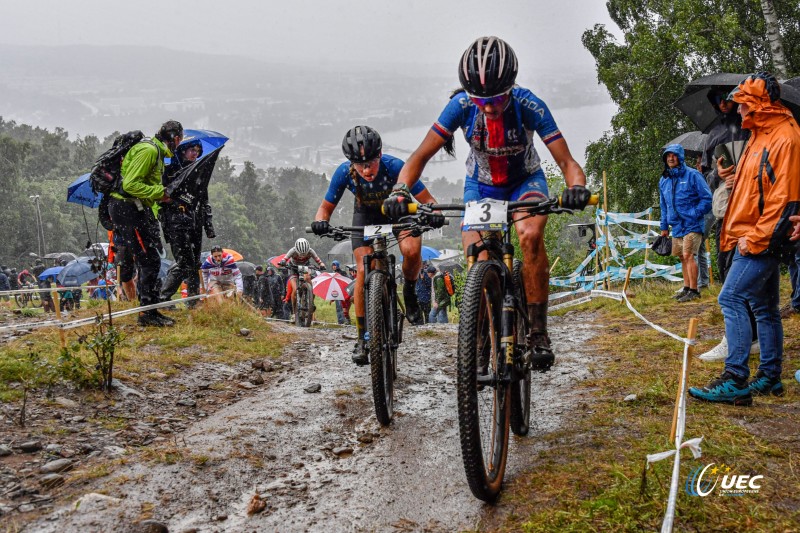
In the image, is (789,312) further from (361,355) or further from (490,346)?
(490,346)

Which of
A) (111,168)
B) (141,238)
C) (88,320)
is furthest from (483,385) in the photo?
(111,168)

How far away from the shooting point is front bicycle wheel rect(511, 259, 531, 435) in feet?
12.1

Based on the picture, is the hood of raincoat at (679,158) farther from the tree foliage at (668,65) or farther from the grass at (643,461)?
the tree foliage at (668,65)

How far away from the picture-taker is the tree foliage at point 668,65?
67.6 feet

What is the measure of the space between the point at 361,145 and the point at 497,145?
1524 millimetres

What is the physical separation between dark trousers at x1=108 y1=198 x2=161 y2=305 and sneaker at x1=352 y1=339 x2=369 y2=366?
351cm

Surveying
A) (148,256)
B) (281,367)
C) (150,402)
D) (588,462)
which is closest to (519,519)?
(588,462)

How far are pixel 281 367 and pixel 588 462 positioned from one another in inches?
170

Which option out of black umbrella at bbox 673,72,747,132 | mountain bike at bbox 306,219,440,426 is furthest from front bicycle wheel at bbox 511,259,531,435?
black umbrella at bbox 673,72,747,132

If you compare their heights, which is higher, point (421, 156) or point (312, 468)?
point (421, 156)

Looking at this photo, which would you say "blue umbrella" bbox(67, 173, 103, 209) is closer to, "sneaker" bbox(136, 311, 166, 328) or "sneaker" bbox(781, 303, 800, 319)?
"sneaker" bbox(136, 311, 166, 328)

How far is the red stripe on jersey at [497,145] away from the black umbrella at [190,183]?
197 inches

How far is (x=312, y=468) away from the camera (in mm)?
3861

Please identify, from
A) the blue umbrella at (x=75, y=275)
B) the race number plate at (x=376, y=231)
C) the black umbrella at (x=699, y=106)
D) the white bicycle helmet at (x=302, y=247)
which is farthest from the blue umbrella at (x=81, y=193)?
the blue umbrella at (x=75, y=275)
